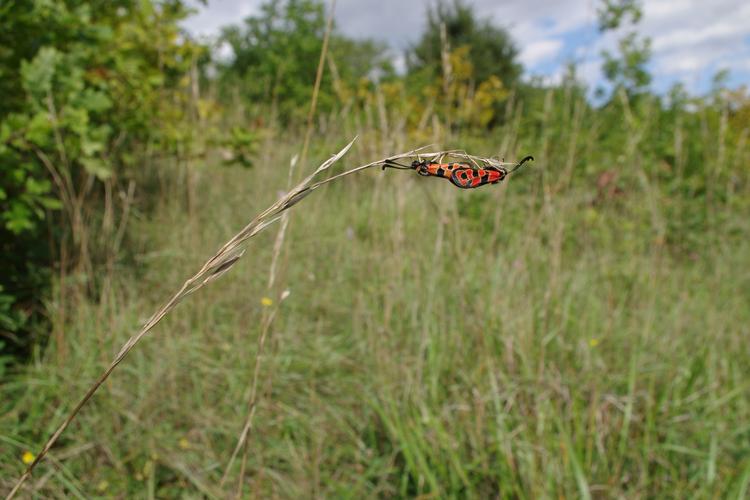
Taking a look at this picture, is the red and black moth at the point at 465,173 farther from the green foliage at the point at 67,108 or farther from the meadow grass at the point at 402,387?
the green foliage at the point at 67,108

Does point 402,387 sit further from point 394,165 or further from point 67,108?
point 394,165

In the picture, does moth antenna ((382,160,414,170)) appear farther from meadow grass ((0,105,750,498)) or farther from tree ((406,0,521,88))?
tree ((406,0,521,88))

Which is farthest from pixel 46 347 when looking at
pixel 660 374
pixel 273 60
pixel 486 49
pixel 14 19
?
pixel 486 49

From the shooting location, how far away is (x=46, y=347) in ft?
7.87

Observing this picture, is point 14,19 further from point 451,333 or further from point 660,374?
point 660,374

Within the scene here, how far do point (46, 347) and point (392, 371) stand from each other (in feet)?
4.85

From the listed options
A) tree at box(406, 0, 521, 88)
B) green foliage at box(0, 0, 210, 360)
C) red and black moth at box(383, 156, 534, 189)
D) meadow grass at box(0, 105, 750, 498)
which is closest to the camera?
red and black moth at box(383, 156, 534, 189)

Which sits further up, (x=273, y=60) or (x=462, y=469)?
(x=273, y=60)

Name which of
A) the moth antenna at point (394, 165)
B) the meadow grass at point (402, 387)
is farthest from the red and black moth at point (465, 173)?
the meadow grass at point (402, 387)

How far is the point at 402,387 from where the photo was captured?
2.04m

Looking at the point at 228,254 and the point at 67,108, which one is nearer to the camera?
the point at 228,254

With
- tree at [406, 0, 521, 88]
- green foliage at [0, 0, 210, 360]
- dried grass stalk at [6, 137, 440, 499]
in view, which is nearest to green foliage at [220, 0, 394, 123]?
green foliage at [0, 0, 210, 360]

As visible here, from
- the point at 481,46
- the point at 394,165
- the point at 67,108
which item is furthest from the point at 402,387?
the point at 481,46

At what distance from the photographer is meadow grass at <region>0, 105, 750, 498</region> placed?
175 cm
